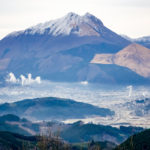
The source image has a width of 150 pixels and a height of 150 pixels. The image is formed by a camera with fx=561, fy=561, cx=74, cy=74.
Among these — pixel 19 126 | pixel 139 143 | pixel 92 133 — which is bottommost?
pixel 19 126

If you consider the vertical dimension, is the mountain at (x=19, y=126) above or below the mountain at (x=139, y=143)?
below

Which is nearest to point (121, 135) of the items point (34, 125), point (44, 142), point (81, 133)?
point (81, 133)

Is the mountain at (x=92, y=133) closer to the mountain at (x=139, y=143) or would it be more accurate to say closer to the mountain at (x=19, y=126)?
the mountain at (x=19, y=126)

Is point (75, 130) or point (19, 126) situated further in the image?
point (19, 126)

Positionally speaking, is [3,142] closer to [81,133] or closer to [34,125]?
[81,133]

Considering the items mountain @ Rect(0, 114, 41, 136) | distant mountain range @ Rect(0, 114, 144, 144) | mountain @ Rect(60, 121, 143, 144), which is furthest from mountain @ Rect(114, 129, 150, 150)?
mountain @ Rect(0, 114, 41, 136)

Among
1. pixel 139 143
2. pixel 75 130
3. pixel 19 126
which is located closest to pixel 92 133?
pixel 75 130

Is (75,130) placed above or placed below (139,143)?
below

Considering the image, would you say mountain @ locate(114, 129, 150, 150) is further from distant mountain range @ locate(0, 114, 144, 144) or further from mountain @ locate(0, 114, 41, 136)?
mountain @ locate(0, 114, 41, 136)

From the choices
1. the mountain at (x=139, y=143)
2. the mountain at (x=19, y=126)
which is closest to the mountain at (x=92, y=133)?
the mountain at (x=19, y=126)

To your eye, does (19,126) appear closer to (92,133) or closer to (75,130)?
(75,130)

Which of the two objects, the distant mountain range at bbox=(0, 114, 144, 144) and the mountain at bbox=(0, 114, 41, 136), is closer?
the distant mountain range at bbox=(0, 114, 144, 144)
